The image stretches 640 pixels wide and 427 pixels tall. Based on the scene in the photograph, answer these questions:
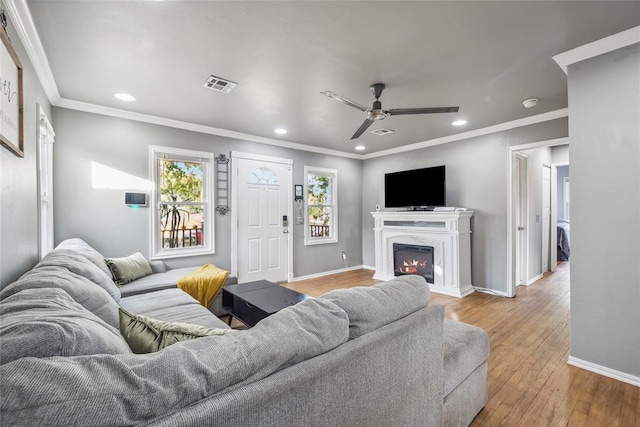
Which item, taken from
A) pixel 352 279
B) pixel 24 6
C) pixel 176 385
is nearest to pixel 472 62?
pixel 176 385

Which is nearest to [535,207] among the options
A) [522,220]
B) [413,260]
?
[522,220]

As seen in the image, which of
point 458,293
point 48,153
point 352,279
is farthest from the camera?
point 352,279

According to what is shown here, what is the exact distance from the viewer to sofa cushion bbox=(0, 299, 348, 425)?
526 mm

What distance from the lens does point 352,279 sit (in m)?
5.25

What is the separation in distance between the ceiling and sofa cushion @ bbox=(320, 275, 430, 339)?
66.9 inches

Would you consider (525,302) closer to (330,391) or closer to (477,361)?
(477,361)

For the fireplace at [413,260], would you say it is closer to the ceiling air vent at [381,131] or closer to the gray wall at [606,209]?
the ceiling air vent at [381,131]

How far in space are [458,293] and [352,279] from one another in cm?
179

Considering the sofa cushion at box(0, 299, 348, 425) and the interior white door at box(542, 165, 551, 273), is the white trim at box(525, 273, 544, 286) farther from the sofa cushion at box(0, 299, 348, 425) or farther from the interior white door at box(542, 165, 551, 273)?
the sofa cushion at box(0, 299, 348, 425)

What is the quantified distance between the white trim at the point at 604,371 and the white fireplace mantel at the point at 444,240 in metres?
1.85

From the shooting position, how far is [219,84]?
2797 mm

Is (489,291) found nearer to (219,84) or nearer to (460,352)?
(460,352)

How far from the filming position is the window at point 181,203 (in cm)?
379

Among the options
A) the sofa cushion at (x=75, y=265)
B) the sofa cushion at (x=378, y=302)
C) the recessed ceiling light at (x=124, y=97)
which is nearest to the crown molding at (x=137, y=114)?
the recessed ceiling light at (x=124, y=97)
